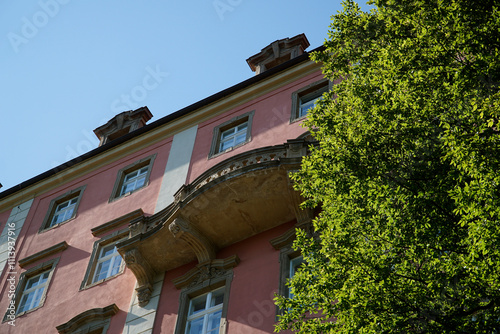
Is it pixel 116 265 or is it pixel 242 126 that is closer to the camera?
pixel 116 265

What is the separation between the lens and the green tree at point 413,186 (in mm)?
9461

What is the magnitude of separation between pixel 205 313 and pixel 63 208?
9791 mm

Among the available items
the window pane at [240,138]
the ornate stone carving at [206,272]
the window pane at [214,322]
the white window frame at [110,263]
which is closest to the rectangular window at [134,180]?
the white window frame at [110,263]

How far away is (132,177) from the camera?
77.6 feet

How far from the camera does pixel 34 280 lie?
2180 cm

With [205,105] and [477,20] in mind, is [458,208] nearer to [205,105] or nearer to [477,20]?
[477,20]

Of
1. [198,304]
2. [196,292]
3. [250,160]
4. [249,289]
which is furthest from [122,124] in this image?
[249,289]

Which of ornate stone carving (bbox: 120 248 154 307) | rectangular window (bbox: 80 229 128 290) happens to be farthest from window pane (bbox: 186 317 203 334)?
rectangular window (bbox: 80 229 128 290)

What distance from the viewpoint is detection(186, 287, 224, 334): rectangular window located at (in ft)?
53.2

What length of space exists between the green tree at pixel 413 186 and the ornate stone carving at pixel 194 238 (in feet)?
18.7

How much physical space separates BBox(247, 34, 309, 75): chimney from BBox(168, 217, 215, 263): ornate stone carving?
9214 millimetres

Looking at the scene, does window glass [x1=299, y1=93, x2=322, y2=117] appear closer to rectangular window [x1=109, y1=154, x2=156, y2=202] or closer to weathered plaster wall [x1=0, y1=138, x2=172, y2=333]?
weathered plaster wall [x1=0, y1=138, x2=172, y2=333]

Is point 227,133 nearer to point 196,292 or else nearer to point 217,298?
point 196,292

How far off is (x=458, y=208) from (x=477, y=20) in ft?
14.1
